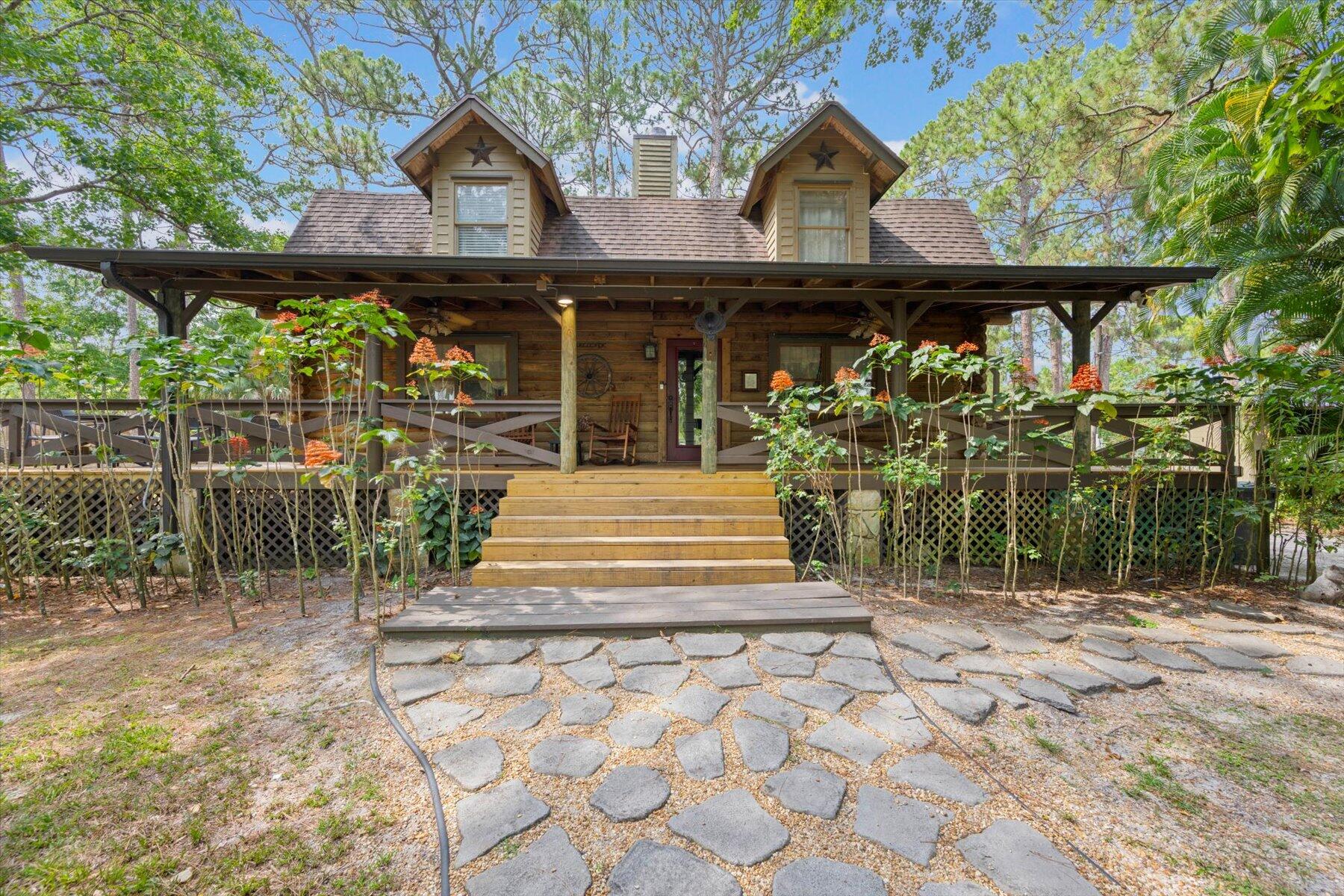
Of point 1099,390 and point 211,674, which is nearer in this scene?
point 211,674

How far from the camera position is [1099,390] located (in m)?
4.27

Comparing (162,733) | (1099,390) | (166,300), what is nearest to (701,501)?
(1099,390)

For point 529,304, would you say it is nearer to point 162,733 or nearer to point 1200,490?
point 162,733

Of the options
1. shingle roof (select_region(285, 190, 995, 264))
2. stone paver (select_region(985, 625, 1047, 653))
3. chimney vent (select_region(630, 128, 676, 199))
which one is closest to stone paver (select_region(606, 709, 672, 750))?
stone paver (select_region(985, 625, 1047, 653))

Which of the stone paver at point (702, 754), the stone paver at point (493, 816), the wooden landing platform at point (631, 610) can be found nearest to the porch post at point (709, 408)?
the wooden landing platform at point (631, 610)

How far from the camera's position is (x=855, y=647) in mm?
3174

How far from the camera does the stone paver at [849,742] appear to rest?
2.20 metres

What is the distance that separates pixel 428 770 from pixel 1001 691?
278cm

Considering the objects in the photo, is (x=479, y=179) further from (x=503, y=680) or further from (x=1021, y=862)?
(x=1021, y=862)

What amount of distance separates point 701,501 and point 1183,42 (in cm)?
1151

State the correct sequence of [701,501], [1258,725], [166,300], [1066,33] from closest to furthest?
[1258,725]
[701,501]
[166,300]
[1066,33]

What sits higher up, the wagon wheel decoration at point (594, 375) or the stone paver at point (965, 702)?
the wagon wheel decoration at point (594, 375)

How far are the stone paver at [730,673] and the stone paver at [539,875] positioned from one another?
120cm

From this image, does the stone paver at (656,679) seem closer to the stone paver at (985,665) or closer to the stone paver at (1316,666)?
the stone paver at (985,665)
